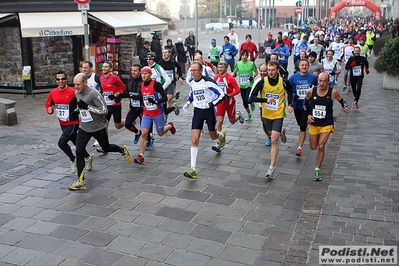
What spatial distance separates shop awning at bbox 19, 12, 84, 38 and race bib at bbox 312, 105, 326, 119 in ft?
31.4

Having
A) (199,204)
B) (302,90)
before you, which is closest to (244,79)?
(302,90)

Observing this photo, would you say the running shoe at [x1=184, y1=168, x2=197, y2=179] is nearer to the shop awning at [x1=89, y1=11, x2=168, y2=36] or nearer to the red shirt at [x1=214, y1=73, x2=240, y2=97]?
the red shirt at [x1=214, y1=73, x2=240, y2=97]

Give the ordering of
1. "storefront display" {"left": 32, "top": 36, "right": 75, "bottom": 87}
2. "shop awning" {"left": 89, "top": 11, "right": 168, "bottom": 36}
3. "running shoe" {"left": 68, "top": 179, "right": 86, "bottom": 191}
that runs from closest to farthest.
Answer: "running shoe" {"left": 68, "top": 179, "right": 86, "bottom": 191} → "storefront display" {"left": 32, "top": 36, "right": 75, "bottom": 87} → "shop awning" {"left": 89, "top": 11, "right": 168, "bottom": 36}

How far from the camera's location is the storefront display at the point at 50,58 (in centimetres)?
1577

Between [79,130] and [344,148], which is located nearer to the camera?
[79,130]

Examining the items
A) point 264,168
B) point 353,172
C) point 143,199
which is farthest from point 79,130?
point 353,172

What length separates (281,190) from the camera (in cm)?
716

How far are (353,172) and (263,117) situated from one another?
1683 millimetres

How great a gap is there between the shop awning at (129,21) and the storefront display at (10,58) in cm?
254

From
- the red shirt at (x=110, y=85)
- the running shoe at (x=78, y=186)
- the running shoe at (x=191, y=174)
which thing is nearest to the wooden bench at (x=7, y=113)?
the red shirt at (x=110, y=85)

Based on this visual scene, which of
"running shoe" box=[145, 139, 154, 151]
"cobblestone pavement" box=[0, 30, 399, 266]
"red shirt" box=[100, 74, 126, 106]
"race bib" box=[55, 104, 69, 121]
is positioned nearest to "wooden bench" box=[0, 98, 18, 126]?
"cobblestone pavement" box=[0, 30, 399, 266]

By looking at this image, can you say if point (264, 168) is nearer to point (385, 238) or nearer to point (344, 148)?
point (344, 148)

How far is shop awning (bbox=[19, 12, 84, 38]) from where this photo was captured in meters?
14.2

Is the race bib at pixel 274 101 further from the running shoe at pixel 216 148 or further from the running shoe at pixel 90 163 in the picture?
the running shoe at pixel 90 163
